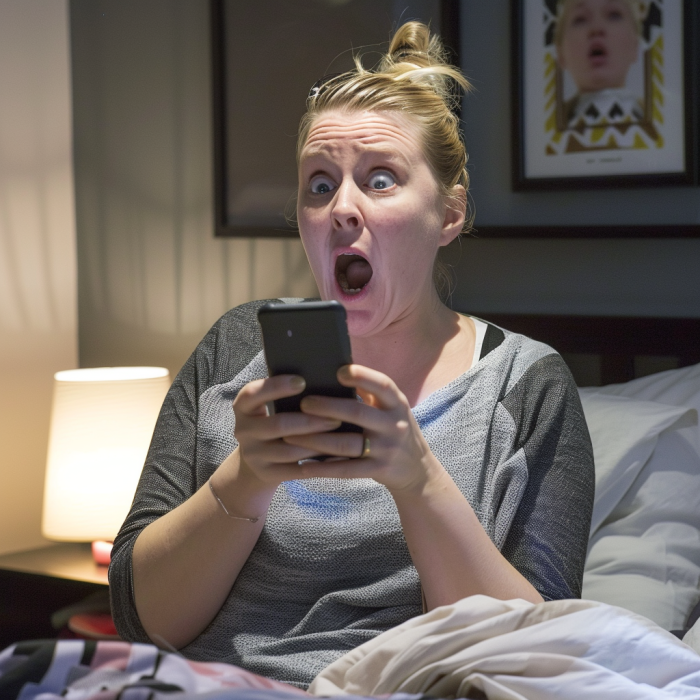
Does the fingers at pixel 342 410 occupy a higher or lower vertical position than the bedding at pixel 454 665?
higher

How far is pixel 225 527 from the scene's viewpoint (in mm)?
1100

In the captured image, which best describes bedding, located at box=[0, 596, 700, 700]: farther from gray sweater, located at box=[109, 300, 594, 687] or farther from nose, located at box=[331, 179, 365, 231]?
nose, located at box=[331, 179, 365, 231]

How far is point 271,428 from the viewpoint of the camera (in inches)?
36.6

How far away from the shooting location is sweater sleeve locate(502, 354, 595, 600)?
44.8 inches

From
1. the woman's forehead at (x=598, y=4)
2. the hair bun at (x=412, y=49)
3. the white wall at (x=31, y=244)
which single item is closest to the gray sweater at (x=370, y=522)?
the hair bun at (x=412, y=49)

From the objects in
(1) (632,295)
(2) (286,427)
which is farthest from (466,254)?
(2) (286,427)

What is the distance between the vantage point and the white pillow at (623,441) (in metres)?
1.54

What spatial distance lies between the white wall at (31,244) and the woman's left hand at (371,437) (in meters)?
1.69

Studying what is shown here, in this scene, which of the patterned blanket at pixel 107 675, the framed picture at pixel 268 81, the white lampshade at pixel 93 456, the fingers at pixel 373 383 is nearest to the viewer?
the patterned blanket at pixel 107 675

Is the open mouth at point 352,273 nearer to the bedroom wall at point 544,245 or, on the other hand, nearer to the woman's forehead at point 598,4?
the bedroom wall at point 544,245

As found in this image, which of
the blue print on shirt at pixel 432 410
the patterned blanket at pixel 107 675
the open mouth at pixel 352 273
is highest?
the open mouth at pixel 352 273

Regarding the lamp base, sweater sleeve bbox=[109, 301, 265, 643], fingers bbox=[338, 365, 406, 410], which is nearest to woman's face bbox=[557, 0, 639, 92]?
sweater sleeve bbox=[109, 301, 265, 643]

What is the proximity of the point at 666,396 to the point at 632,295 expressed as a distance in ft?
0.95

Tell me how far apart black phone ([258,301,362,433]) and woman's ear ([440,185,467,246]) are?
1.61 feet
